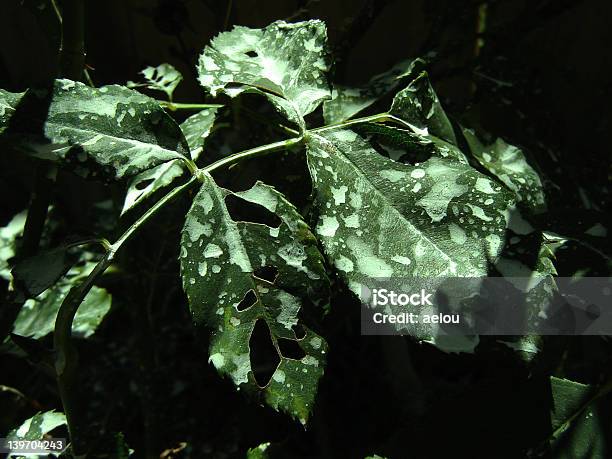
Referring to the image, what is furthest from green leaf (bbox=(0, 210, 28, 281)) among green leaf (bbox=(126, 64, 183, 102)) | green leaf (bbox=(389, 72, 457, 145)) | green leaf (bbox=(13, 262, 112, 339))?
green leaf (bbox=(389, 72, 457, 145))

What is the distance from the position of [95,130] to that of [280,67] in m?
0.24

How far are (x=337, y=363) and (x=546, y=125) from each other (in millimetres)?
640

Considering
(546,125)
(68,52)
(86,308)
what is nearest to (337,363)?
(86,308)

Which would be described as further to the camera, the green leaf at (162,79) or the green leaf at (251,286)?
the green leaf at (162,79)

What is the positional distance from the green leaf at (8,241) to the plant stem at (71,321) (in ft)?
1.41

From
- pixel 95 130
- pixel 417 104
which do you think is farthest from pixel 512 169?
pixel 95 130

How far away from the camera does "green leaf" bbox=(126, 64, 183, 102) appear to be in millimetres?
877

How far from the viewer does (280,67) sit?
27.3 inches

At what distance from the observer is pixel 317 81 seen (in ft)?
2.16

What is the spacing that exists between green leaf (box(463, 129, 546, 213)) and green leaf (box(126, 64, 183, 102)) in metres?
0.46

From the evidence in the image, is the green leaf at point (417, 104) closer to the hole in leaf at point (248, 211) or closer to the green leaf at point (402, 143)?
the green leaf at point (402, 143)

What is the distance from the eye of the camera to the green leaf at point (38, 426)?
0.78 metres

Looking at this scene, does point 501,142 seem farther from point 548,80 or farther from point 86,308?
point 86,308

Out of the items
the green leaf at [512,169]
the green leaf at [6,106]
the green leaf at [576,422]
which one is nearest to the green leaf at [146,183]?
the green leaf at [6,106]
